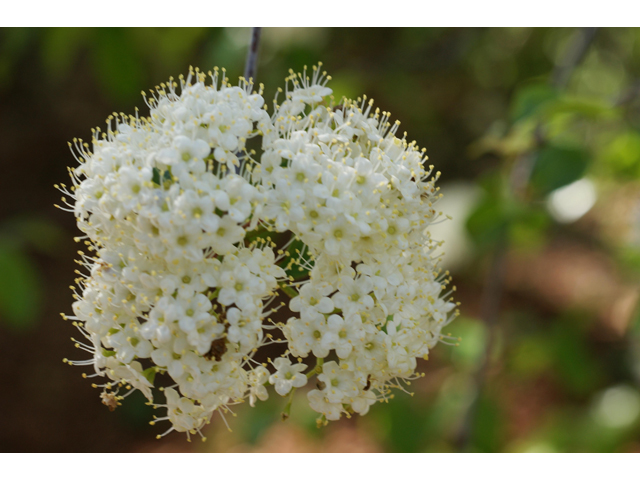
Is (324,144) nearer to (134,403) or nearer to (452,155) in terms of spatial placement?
(134,403)

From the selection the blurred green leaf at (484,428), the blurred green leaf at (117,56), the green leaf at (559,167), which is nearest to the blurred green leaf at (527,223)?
the green leaf at (559,167)

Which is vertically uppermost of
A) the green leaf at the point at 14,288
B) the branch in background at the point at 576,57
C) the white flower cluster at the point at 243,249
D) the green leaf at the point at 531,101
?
the branch in background at the point at 576,57

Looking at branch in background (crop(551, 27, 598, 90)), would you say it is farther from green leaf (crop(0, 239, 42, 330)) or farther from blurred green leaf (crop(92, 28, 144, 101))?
green leaf (crop(0, 239, 42, 330))

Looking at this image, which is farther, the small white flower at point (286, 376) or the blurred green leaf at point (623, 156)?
the blurred green leaf at point (623, 156)

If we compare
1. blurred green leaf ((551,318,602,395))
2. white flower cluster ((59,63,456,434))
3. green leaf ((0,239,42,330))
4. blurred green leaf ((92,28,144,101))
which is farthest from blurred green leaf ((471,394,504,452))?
blurred green leaf ((92,28,144,101))

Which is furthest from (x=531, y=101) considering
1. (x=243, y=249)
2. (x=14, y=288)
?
(x=14, y=288)

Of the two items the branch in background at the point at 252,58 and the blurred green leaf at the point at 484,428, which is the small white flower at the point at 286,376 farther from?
the blurred green leaf at the point at 484,428
